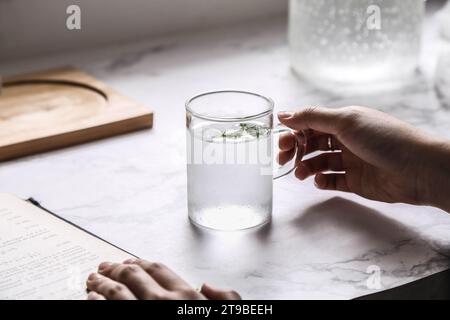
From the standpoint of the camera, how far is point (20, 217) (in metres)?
1.01

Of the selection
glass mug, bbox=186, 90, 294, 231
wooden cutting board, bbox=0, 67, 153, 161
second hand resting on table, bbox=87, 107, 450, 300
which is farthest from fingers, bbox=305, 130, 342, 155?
wooden cutting board, bbox=0, 67, 153, 161

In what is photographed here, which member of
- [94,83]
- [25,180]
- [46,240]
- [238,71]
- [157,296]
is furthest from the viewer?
[238,71]

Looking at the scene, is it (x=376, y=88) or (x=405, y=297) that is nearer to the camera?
(x=405, y=297)

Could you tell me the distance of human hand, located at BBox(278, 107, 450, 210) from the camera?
3.24 ft

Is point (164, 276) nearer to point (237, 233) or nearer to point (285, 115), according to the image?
point (237, 233)

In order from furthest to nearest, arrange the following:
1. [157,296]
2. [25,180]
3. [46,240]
A: [25,180], [46,240], [157,296]

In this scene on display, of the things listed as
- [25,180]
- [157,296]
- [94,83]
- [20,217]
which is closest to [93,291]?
[157,296]

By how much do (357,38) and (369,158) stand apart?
0.40 meters

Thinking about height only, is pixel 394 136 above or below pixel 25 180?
above

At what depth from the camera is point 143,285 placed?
851 millimetres

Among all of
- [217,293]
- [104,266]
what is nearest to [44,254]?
[104,266]

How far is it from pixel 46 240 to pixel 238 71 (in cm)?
66

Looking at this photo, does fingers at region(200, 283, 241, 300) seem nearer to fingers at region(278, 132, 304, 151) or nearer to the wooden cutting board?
fingers at region(278, 132, 304, 151)

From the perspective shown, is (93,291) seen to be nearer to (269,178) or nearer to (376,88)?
(269,178)
